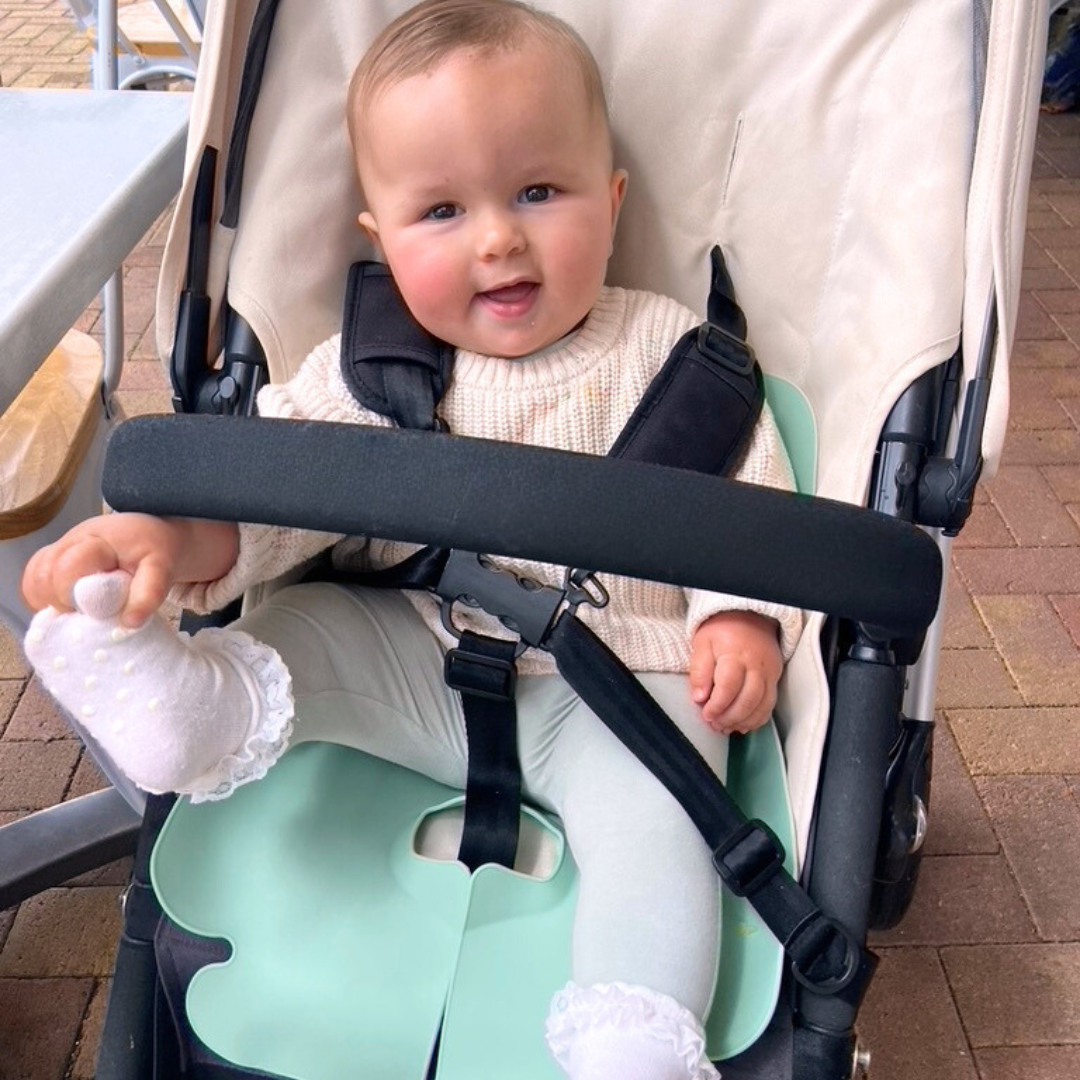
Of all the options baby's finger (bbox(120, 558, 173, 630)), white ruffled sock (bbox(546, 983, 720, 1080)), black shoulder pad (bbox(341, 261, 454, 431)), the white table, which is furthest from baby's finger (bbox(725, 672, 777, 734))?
the white table

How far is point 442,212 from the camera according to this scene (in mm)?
970

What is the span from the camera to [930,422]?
0.89 meters

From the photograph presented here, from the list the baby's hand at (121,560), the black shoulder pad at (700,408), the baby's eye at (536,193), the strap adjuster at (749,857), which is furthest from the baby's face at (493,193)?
the strap adjuster at (749,857)

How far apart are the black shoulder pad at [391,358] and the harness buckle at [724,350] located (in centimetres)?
23

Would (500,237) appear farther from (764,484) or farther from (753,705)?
(753,705)

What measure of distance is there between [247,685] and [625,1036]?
35 centimetres

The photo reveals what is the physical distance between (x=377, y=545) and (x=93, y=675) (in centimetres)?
34

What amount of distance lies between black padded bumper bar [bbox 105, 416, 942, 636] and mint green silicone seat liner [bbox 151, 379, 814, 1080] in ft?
1.00

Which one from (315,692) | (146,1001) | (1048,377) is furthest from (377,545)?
(1048,377)

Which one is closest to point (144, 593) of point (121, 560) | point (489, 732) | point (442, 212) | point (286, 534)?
point (121, 560)

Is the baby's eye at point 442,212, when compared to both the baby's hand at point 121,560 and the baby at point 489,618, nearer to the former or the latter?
the baby at point 489,618

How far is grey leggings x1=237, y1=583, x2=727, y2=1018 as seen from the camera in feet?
2.62

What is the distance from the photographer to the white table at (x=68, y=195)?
772 millimetres

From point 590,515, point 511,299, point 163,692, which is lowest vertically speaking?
point 163,692
